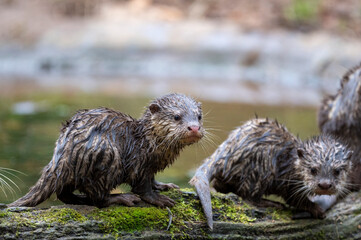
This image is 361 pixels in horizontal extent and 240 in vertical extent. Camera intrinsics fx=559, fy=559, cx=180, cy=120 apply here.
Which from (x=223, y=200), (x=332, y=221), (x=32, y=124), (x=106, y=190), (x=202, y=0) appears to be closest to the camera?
(x=106, y=190)

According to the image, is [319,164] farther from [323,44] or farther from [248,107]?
[323,44]

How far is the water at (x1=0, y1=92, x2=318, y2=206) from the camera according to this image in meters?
9.20

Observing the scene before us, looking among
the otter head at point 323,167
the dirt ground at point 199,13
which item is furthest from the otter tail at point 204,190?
the dirt ground at point 199,13

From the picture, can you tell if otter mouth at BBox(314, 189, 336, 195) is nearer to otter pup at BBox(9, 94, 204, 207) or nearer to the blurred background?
otter pup at BBox(9, 94, 204, 207)

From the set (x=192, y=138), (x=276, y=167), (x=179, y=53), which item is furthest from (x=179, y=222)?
(x=179, y=53)

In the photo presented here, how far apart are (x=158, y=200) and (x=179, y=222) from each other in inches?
10.9

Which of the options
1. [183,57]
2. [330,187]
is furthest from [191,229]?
[183,57]

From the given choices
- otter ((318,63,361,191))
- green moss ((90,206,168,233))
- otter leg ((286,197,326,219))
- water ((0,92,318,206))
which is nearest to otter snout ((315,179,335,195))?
otter leg ((286,197,326,219))

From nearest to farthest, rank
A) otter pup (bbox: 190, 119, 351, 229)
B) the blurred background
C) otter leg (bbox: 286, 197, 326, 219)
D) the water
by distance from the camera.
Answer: otter pup (bbox: 190, 119, 351, 229) < otter leg (bbox: 286, 197, 326, 219) < the water < the blurred background

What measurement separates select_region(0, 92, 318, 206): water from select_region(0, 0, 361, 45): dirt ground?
225 inches

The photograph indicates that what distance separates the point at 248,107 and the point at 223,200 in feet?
29.6

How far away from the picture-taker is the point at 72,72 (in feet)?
60.7

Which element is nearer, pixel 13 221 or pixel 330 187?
pixel 13 221

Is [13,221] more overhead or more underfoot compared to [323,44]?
more underfoot
